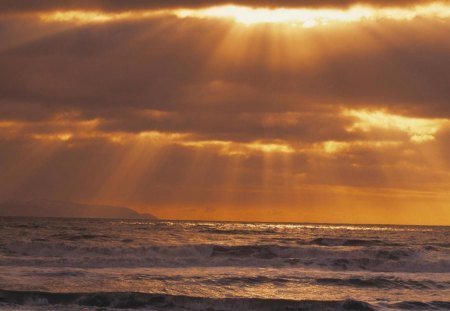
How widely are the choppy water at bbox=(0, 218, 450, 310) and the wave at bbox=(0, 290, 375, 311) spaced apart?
0.04 meters

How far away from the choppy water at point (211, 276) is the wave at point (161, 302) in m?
0.04

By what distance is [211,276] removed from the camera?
127 feet

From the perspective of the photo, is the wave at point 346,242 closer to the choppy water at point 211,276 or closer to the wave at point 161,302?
the choppy water at point 211,276

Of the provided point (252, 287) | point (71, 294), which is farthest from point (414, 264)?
point (71, 294)

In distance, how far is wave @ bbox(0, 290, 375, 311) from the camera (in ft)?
98.9

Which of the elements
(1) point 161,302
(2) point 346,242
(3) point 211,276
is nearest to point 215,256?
(3) point 211,276

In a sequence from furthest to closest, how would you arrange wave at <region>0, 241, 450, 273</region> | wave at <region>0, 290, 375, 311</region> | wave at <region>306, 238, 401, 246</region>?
wave at <region>306, 238, 401, 246</region>, wave at <region>0, 241, 450, 273</region>, wave at <region>0, 290, 375, 311</region>

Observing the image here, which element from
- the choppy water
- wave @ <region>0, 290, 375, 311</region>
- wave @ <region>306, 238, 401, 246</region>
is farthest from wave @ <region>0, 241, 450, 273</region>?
wave @ <region>0, 290, 375, 311</region>

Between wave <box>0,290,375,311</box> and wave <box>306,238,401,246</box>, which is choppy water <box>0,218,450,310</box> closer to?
wave <box>0,290,375,311</box>

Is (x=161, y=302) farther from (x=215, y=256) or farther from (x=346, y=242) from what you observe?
(x=346, y=242)

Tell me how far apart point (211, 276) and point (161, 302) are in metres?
8.22

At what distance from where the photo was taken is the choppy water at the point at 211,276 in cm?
3064

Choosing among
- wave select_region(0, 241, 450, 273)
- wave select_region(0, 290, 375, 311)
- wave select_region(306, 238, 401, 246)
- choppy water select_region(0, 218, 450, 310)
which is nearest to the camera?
wave select_region(0, 290, 375, 311)

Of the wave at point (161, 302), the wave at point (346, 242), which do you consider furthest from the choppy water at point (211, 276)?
the wave at point (346, 242)
